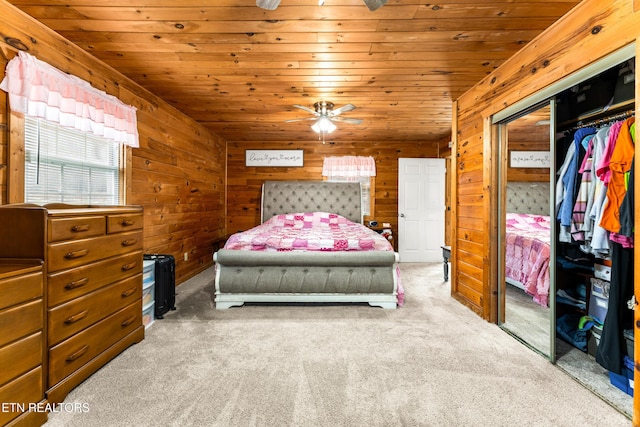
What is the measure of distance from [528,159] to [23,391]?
4.76 meters

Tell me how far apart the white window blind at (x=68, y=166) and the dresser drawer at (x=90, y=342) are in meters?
1.09

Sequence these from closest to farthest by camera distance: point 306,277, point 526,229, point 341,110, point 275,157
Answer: point 306,277, point 526,229, point 341,110, point 275,157

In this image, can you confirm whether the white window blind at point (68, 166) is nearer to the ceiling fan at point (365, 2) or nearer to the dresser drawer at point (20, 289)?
the dresser drawer at point (20, 289)

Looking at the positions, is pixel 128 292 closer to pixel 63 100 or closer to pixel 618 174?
pixel 63 100

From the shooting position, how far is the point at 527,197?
11.4 feet

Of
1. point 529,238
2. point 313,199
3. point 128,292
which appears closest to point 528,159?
point 529,238

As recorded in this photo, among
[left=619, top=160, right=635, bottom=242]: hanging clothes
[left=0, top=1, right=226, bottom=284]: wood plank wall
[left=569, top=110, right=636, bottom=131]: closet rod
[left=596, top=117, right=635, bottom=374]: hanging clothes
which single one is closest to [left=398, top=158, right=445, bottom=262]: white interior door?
[left=569, top=110, right=636, bottom=131]: closet rod

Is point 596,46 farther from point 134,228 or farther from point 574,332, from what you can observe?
point 134,228

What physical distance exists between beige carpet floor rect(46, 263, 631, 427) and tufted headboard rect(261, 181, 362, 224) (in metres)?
2.82

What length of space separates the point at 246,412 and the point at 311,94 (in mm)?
3081

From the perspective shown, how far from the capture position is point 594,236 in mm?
1779

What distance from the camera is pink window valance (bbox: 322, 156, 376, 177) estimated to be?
5.54m

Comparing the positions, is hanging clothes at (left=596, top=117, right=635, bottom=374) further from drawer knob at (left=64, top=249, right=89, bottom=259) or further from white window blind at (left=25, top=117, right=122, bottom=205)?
white window blind at (left=25, top=117, right=122, bottom=205)

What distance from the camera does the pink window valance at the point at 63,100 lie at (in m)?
1.89
